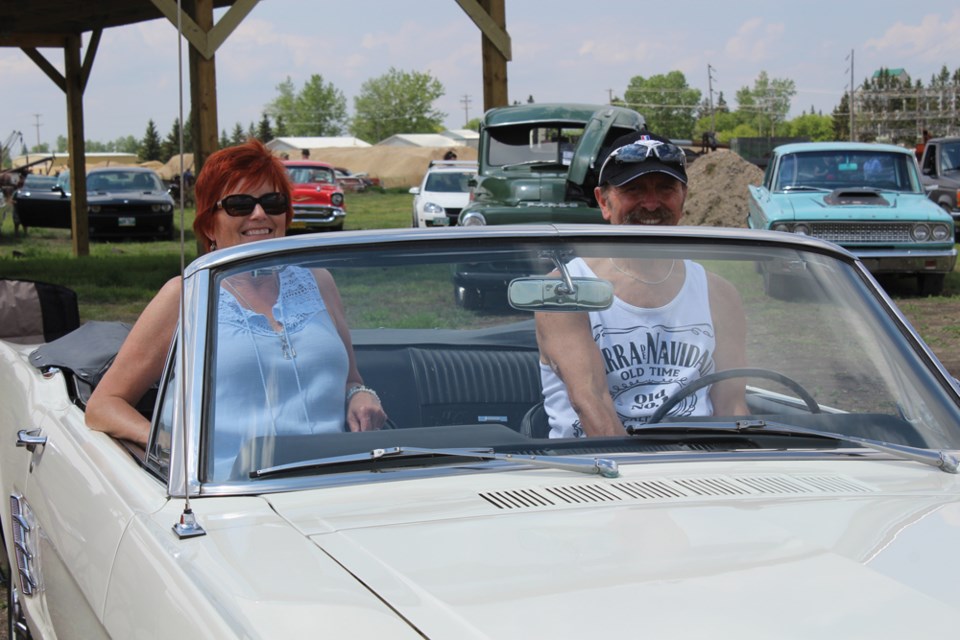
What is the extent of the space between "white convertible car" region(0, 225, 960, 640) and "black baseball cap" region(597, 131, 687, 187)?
0.74 m

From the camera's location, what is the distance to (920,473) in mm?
2373

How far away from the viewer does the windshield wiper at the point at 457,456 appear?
2.20m

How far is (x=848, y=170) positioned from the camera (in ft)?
45.4

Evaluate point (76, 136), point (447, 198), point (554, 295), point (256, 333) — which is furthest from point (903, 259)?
point (76, 136)

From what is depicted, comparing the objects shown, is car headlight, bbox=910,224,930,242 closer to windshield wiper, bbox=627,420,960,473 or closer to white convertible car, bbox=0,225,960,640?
white convertible car, bbox=0,225,960,640

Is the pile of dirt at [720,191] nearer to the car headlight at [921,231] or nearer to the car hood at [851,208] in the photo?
the car hood at [851,208]

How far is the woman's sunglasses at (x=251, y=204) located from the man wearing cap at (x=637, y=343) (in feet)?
3.63

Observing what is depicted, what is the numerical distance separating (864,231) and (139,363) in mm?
11172

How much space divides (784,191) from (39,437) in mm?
11747

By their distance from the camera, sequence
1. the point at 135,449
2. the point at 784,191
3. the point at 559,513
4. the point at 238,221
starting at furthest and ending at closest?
the point at 784,191, the point at 238,221, the point at 135,449, the point at 559,513

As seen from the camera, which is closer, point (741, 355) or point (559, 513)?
point (559, 513)

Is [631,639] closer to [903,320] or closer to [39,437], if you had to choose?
[903,320]

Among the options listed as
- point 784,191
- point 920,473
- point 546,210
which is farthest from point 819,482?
point 784,191

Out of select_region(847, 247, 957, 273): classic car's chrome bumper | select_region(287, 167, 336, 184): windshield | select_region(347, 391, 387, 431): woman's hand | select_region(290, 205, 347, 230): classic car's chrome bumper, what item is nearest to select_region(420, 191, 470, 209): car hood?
select_region(290, 205, 347, 230): classic car's chrome bumper
